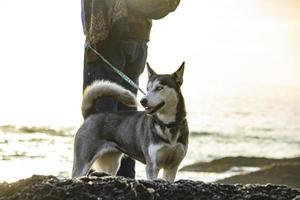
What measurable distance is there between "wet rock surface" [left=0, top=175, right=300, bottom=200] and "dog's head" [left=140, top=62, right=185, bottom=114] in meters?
2.54

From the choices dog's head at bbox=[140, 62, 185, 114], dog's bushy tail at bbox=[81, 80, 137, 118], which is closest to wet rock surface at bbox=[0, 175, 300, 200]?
dog's head at bbox=[140, 62, 185, 114]

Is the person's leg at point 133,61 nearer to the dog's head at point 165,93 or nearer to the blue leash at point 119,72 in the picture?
the blue leash at point 119,72

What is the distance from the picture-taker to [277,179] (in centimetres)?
1216

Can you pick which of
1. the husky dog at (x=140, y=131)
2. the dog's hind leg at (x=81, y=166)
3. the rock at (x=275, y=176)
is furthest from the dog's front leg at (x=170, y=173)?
the rock at (x=275, y=176)

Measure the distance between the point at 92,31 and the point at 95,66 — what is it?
0.35 m

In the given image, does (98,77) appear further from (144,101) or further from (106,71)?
A: (144,101)

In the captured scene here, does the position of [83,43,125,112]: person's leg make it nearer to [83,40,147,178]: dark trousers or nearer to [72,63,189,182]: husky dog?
[83,40,147,178]: dark trousers

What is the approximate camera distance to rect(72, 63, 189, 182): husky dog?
7.23m

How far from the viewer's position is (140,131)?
7.50 m

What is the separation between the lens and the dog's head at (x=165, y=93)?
7266mm

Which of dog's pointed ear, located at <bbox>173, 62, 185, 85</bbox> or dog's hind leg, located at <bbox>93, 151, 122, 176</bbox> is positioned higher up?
dog's pointed ear, located at <bbox>173, 62, 185, 85</bbox>

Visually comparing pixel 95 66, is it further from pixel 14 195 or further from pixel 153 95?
pixel 14 195

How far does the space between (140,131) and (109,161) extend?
0.52 m

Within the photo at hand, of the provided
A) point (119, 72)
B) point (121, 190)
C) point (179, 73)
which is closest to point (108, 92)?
point (119, 72)
